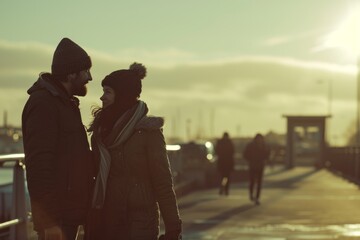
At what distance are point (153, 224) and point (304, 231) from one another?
34.9 feet

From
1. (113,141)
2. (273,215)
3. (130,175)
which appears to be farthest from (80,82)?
(273,215)

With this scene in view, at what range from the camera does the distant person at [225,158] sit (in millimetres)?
29172

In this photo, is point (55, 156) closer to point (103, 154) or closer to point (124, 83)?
point (103, 154)

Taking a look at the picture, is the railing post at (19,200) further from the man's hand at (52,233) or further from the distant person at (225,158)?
the distant person at (225,158)

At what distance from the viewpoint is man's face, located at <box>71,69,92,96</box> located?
19.5ft

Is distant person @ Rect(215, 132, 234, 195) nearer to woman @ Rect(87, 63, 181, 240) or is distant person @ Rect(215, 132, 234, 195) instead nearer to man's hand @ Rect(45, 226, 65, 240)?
woman @ Rect(87, 63, 181, 240)

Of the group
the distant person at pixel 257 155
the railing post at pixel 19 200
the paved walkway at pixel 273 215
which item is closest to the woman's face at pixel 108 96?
the railing post at pixel 19 200

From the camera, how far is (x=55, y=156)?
18.8ft

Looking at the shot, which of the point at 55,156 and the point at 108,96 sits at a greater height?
the point at 108,96

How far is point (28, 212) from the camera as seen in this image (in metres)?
11.3

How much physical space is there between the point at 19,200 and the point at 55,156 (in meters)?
5.44

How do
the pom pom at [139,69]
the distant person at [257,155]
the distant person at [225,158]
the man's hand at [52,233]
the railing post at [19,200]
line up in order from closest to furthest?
1. the man's hand at [52,233]
2. the pom pom at [139,69]
3. the railing post at [19,200]
4. the distant person at [257,155]
5. the distant person at [225,158]

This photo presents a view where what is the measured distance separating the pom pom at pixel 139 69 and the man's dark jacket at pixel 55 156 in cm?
42

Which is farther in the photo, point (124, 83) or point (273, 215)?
point (273, 215)
